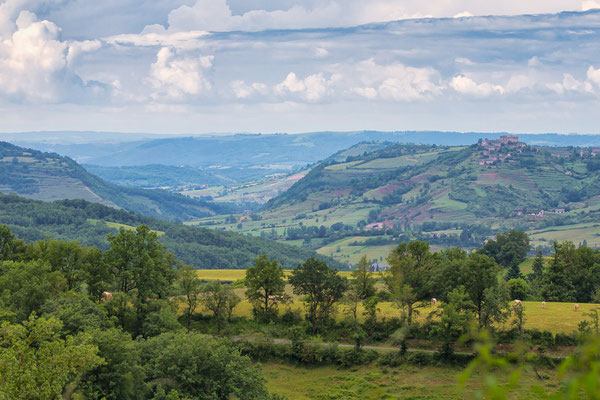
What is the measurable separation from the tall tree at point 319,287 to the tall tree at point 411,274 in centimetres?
838

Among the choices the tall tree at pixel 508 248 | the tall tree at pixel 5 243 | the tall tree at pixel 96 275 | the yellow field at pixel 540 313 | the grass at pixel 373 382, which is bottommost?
the grass at pixel 373 382

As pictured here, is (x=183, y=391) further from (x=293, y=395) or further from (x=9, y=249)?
(x=9, y=249)

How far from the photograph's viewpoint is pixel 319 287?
275ft

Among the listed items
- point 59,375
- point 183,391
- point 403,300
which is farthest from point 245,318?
point 59,375

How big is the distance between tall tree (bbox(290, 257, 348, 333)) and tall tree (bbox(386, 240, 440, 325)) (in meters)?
8.38

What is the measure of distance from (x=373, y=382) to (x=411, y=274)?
20886mm

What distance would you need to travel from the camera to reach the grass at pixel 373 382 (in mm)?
62188

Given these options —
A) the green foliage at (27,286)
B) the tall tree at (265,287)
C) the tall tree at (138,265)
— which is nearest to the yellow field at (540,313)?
the tall tree at (265,287)

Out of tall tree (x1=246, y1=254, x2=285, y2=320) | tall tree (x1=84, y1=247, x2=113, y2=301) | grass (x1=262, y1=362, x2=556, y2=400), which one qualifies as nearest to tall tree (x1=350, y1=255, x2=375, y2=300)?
tall tree (x1=246, y1=254, x2=285, y2=320)

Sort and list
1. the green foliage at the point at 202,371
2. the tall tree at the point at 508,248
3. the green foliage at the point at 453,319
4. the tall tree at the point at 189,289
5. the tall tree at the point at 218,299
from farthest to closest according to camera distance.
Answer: the tall tree at the point at 508,248, the tall tree at the point at 218,299, the tall tree at the point at 189,289, the green foliage at the point at 453,319, the green foliage at the point at 202,371

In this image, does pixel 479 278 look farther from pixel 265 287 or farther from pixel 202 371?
pixel 202 371

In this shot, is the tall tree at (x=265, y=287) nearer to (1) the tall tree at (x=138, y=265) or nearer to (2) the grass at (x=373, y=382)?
(2) the grass at (x=373, y=382)

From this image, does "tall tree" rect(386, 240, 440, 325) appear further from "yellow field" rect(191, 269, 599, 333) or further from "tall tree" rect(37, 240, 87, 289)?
"tall tree" rect(37, 240, 87, 289)

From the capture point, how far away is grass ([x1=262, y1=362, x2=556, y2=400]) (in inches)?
2448
